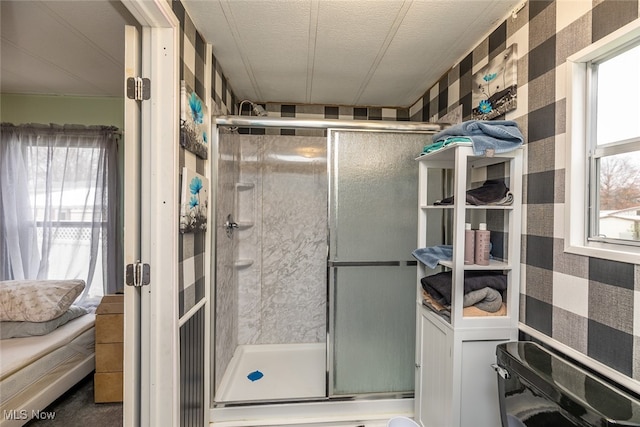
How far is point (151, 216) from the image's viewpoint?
1178 mm

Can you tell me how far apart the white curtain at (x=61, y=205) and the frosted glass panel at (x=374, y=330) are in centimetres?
194

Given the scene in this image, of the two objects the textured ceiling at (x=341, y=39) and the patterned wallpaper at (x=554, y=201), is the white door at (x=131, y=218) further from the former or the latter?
the textured ceiling at (x=341, y=39)

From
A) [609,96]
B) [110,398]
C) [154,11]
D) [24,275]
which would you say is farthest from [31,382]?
[609,96]

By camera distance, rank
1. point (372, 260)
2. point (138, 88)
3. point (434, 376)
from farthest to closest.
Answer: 1. point (372, 260)
2. point (434, 376)
3. point (138, 88)

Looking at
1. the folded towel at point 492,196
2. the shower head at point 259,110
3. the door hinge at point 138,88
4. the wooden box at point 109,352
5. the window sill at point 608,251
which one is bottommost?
the wooden box at point 109,352

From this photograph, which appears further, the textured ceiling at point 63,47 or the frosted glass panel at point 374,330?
the frosted glass panel at point 374,330

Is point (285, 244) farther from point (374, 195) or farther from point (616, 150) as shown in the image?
point (616, 150)

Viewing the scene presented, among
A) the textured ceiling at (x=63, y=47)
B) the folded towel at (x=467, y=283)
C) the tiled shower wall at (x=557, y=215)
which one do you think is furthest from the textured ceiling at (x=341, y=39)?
the folded towel at (x=467, y=283)

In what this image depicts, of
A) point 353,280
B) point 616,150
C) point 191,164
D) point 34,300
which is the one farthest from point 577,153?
point 34,300

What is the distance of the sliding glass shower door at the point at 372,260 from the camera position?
1812mm

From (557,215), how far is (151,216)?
1591mm

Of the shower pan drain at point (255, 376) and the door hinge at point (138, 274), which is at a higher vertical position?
the door hinge at point (138, 274)

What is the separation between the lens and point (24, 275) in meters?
2.35

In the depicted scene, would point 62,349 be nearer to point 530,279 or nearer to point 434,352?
point 434,352
